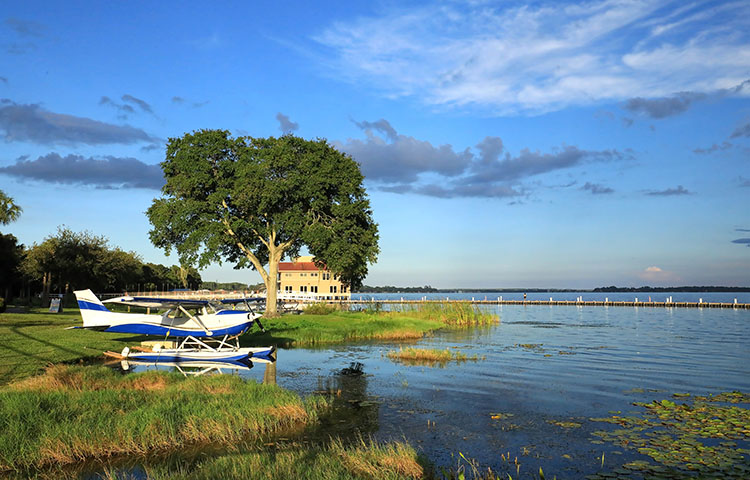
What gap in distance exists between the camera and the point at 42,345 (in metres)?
23.6

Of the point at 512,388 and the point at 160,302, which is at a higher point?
the point at 160,302

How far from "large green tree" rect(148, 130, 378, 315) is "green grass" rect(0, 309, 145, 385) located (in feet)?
38.6

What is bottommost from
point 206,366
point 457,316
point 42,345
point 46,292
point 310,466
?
point 206,366

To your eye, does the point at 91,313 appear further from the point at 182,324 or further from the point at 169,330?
the point at 182,324

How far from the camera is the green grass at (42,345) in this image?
18172 millimetres

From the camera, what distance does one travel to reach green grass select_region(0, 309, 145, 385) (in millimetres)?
18172

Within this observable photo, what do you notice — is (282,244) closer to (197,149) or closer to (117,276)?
(197,149)

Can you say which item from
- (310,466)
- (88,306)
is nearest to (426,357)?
(88,306)

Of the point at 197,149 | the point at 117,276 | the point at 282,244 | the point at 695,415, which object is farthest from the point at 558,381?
the point at 117,276

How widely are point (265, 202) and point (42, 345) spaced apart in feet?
67.1

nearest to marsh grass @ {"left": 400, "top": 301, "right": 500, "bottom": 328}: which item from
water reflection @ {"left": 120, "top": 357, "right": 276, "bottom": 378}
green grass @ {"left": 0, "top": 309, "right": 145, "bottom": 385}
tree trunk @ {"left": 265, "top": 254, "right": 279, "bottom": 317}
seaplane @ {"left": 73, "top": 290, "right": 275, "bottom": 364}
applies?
tree trunk @ {"left": 265, "top": 254, "right": 279, "bottom": 317}

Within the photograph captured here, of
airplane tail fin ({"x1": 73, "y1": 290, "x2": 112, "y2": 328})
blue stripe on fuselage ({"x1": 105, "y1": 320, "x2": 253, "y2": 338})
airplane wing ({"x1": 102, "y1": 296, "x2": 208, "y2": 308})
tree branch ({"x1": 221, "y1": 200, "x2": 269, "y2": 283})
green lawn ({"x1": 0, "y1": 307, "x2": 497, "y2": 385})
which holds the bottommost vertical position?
green lawn ({"x1": 0, "y1": 307, "x2": 497, "y2": 385})

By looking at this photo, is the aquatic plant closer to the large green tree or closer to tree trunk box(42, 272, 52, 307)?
the large green tree

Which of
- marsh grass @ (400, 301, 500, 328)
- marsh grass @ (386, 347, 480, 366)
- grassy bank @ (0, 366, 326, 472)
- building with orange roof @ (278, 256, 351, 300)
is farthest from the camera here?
building with orange roof @ (278, 256, 351, 300)
